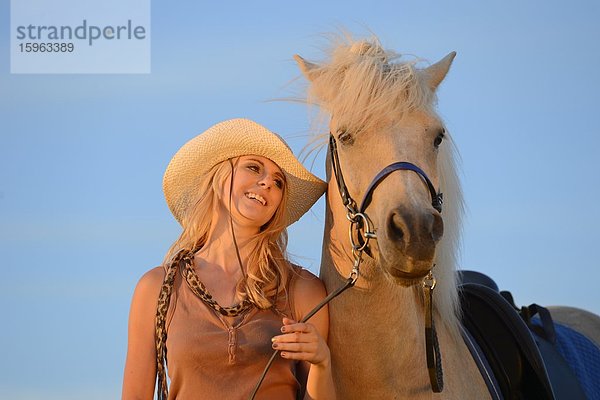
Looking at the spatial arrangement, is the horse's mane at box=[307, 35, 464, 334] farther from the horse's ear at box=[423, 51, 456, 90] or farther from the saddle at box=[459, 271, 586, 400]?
the saddle at box=[459, 271, 586, 400]

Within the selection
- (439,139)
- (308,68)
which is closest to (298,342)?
(439,139)

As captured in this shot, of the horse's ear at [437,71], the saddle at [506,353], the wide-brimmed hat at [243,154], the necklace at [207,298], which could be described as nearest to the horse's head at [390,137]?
the horse's ear at [437,71]

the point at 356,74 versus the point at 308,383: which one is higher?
the point at 356,74

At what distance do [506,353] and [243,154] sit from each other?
147cm

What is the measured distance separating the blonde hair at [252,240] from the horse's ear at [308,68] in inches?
18.1

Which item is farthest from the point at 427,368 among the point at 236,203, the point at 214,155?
the point at 214,155

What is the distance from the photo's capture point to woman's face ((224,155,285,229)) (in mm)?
3463

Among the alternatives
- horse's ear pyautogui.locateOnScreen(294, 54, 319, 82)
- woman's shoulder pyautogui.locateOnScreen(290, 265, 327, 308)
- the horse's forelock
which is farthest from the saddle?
horse's ear pyautogui.locateOnScreen(294, 54, 319, 82)

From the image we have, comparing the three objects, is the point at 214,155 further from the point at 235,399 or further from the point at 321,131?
the point at 235,399

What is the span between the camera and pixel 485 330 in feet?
13.1

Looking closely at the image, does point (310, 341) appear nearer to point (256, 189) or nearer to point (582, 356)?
point (256, 189)

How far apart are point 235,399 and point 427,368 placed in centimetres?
76


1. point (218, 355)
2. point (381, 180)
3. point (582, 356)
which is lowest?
point (582, 356)

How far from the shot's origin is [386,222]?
2996 millimetres
